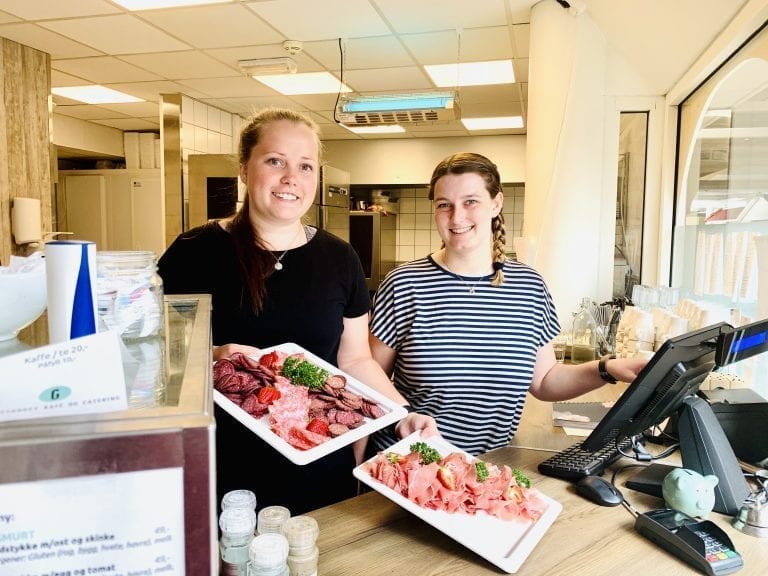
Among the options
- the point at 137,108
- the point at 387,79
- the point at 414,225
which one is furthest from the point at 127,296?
the point at 414,225

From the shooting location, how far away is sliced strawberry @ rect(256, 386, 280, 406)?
3.72 feet

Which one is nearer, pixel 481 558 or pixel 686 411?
pixel 481 558

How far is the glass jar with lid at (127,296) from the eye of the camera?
2.36 feet

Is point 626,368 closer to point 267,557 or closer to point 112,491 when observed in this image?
point 267,557

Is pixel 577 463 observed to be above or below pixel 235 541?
below

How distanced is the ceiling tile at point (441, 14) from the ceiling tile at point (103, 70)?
7.01 feet

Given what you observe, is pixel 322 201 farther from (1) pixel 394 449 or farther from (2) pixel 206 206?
(1) pixel 394 449

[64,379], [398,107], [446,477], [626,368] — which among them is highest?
[398,107]

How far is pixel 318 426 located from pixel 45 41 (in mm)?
3839

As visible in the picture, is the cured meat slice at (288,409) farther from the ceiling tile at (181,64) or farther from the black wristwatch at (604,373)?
the ceiling tile at (181,64)

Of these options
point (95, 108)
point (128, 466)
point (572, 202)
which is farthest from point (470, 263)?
point (95, 108)

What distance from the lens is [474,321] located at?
1574 mm

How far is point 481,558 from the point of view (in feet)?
3.23

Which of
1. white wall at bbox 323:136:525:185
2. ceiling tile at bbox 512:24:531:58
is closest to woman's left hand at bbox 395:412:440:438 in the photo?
ceiling tile at bbox 512:24:531:58
